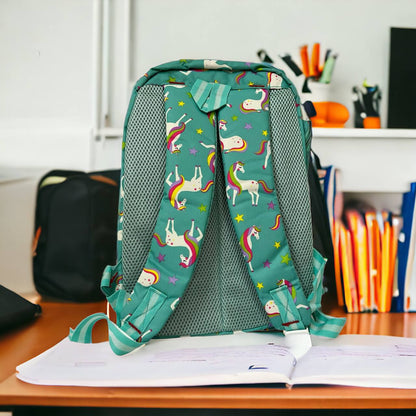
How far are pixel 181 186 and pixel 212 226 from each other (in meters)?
0.08

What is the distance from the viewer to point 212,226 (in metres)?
0.82

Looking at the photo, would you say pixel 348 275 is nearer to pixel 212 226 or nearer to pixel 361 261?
pixel 361 261

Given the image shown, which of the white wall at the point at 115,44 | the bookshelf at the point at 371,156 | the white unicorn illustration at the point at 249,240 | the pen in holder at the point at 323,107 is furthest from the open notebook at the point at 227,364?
the white wall at the point at 115,44

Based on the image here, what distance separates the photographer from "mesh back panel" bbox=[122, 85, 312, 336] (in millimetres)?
792

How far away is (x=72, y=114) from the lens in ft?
4.51

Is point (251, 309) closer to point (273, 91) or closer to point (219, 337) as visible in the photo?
point (219, 337)

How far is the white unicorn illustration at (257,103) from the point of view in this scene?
823 millimetres

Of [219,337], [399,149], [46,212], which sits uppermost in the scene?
[399,149]

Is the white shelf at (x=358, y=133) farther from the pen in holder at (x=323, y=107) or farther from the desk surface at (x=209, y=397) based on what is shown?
the desk surface at (x=209, y=397)

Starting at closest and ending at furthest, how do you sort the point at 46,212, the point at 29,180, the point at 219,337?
the point at 219,337, the point at 46,212, the point at 29,180

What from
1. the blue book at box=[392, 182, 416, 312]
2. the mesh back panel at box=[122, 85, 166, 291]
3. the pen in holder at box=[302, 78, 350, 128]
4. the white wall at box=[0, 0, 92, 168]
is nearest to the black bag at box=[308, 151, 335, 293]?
the blue book at box=[392, 182, 416, 312]

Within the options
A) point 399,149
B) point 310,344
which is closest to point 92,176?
point 310,344

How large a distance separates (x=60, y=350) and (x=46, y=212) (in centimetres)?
43

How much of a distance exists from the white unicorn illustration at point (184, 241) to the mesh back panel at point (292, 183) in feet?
0.47
